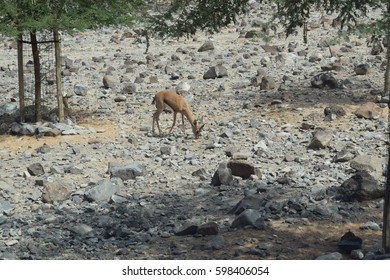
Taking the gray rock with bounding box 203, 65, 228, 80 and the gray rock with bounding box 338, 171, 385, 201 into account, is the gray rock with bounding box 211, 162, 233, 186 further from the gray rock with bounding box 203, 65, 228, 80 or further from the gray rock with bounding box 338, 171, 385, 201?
the gray rock with bounding box 203, 65, 228, 80

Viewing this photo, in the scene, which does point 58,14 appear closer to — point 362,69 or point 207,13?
point 207,13

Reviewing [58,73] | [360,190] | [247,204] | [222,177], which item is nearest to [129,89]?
[58,73]

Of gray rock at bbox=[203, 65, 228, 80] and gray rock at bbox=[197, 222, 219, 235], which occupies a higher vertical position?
gray rock at bbox=[203, 65, 228, 80]

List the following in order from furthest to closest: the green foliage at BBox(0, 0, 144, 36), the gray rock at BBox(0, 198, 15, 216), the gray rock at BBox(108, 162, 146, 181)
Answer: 1. the green foliage at BBox(0, 0, 144, 36)
2. the gray rock at BBox(108, 162, 146, 181)
3. the gray rock at BBox(0, 198, 15, 216)

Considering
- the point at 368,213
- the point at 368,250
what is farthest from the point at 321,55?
the point at 368,250

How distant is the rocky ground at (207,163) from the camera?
10.6m

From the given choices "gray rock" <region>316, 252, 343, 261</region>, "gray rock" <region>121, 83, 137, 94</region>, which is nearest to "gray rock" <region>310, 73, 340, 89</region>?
"gray rock" <region>121, 83, 137, 94</region>

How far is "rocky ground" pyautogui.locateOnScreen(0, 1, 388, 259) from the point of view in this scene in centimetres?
1065

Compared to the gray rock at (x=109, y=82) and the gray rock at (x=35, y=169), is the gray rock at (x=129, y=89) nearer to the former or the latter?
the gray rock at (x=109, y=82)

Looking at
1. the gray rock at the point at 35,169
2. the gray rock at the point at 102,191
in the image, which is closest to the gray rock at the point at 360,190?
the gray rock at the point at 102,191

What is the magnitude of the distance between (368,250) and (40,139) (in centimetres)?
962

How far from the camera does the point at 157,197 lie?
13133mm

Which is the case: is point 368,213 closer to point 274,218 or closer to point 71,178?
point 274,218

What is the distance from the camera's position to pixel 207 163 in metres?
15.3
